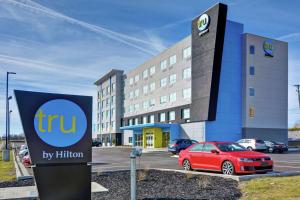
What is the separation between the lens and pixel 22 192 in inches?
383

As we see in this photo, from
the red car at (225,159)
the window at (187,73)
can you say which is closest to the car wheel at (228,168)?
the red car at (225,159)

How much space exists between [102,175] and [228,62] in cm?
3686

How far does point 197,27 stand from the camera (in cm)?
4922

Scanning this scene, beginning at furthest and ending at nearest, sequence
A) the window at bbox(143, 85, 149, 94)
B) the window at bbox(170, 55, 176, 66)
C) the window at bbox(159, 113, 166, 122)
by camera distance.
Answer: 1. the window at bbox(143, 85, 149, 94)
2. the window at bbox(159, 113, 166, 122)
3. the window at bbox(170, 55, 176, 66)

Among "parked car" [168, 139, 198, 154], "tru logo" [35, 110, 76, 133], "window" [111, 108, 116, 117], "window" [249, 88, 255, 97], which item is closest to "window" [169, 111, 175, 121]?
"window" [249, 88, 255, 97]

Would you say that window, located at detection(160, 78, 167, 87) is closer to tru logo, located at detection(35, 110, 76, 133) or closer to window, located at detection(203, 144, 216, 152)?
window, located at detection(203, 144, 216, 152)

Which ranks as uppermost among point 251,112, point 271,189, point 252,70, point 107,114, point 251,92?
point 252,70

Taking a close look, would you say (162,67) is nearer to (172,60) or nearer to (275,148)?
(172,60)

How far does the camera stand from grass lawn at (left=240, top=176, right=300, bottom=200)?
27.2 feet

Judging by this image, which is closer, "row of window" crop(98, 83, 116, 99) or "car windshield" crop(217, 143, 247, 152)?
"car windshield" crop(217, 143, 247, 152)

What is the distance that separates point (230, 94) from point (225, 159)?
3406cm

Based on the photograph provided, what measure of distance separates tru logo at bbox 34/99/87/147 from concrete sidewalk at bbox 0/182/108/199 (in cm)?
367

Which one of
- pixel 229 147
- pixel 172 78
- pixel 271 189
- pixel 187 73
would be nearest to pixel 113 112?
pixel 172 78

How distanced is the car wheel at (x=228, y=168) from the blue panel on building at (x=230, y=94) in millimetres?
31459
